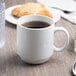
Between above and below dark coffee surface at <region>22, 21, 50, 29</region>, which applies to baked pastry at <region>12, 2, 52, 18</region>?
below

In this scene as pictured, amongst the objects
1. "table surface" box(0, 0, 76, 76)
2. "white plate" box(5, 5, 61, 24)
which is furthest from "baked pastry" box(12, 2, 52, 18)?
"table surface" box(0, 0, 76, 76)

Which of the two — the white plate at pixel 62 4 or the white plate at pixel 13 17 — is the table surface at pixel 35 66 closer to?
the white plate at pixel 13 17

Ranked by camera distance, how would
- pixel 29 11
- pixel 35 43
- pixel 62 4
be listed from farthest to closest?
pixel 62 4, pixel 29 11, pixel 35 43

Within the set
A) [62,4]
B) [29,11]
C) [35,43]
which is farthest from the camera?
[62,4]

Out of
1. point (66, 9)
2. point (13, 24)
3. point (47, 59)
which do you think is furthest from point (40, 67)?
point (66, 9)

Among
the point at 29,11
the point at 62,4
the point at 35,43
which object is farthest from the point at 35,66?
the point at 62,4

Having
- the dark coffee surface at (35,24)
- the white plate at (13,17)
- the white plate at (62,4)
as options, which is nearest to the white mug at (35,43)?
the dark coffee surface at (35,24)

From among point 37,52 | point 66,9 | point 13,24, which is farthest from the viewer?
point 66,9

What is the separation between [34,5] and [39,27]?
26 cm

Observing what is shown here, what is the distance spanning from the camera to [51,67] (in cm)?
60

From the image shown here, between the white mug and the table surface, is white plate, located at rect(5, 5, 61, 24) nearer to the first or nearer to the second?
the table surface

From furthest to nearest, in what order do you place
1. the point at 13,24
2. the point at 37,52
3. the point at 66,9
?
Answer: the point at 66,9 → the point at 13,24 → the point at 37,52

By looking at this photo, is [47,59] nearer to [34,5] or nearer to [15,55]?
[15,55]

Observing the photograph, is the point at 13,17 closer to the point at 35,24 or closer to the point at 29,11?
the point at 29,11
